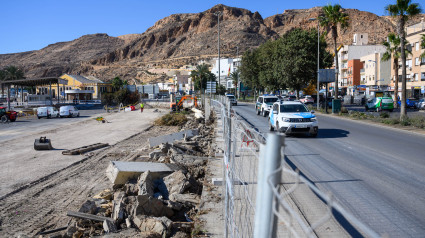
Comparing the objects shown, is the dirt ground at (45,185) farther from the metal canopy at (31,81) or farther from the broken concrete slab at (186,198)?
the metal canopy at (31,81)

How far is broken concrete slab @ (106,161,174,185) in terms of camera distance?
9359mm

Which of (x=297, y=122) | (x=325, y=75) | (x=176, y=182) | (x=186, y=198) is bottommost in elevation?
(x=186, y=198)

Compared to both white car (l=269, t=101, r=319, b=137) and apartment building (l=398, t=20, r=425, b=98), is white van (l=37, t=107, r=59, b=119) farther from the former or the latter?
apartment building (l=398, t=20, r=425, b=98)

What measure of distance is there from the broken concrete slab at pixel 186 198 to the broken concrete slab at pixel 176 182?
0.37 metres

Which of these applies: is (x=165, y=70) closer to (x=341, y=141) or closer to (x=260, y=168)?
(x=341, y=141)

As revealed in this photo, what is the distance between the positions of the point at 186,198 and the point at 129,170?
7.77 feet

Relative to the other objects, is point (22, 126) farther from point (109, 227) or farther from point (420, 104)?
point (420, 104)

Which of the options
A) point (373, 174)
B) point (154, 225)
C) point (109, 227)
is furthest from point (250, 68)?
point (154, 225)

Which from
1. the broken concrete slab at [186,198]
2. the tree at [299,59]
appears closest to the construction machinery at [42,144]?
the broken concrete slab at [186,198]

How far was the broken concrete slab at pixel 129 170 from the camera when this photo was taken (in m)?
9.36

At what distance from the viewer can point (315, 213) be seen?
6.56 m

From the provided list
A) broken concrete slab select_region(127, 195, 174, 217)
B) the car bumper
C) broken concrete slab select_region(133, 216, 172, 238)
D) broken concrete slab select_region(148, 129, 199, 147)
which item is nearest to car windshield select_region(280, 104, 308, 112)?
the car bumper

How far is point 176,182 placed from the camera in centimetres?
877

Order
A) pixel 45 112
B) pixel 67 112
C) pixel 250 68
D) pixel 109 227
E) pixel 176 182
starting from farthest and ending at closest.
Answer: pixel 250 68
pixel 67 112
pixel 45 112
pixel 176 182
pixel 109 227
